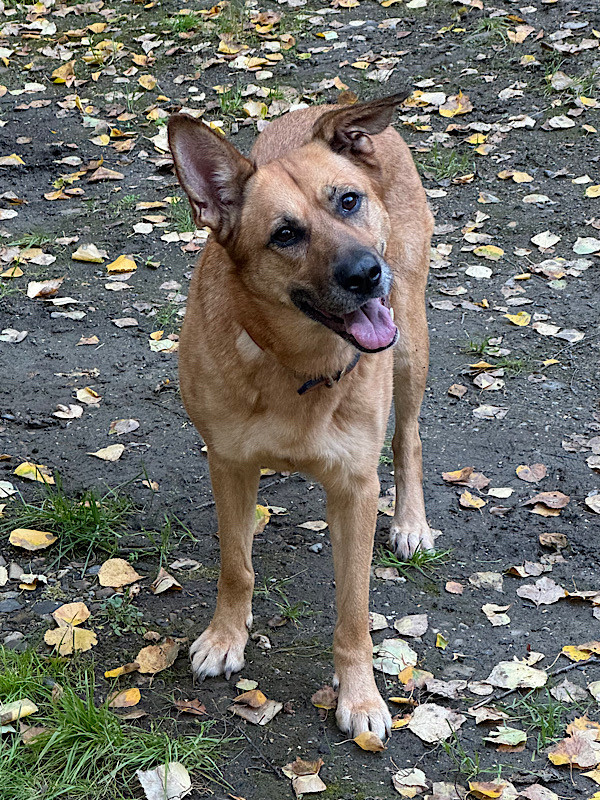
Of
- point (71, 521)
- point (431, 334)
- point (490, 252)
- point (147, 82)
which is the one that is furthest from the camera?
point (147, 82)

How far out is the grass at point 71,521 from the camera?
3.71 meters

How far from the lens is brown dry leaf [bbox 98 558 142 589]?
3.54 meters

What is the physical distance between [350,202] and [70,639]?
1.80 m

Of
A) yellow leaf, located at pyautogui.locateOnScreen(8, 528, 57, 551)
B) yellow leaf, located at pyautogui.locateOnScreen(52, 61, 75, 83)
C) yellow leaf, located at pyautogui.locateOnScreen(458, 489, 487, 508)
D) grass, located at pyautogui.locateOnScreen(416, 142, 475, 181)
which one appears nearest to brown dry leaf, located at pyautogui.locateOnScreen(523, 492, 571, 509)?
yellow leaf, located at pyautogui.locateOnScreen(458, 489, 487, 508)

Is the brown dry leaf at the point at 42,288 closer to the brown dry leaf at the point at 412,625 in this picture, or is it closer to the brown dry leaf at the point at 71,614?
the brown dry leaf at the point at 71,614

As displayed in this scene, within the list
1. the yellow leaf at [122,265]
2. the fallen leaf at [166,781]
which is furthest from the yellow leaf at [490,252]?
the fallen leaf at [166,781]

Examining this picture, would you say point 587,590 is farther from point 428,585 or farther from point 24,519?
Result: point 24,519

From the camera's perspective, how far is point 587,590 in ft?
11.6

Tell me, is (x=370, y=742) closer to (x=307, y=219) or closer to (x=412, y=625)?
(x=412, y=625)

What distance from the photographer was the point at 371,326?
270 cm

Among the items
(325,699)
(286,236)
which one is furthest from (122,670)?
(286,236)

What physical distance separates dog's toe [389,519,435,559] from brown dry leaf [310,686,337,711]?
0.84 m

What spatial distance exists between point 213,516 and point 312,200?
174 centimetres

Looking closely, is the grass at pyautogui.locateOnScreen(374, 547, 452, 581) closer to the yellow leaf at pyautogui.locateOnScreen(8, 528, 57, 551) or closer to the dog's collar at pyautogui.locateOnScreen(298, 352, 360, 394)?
the dog's collar at pyautogui.locateOnScreen(298, 352, 360, 394)
